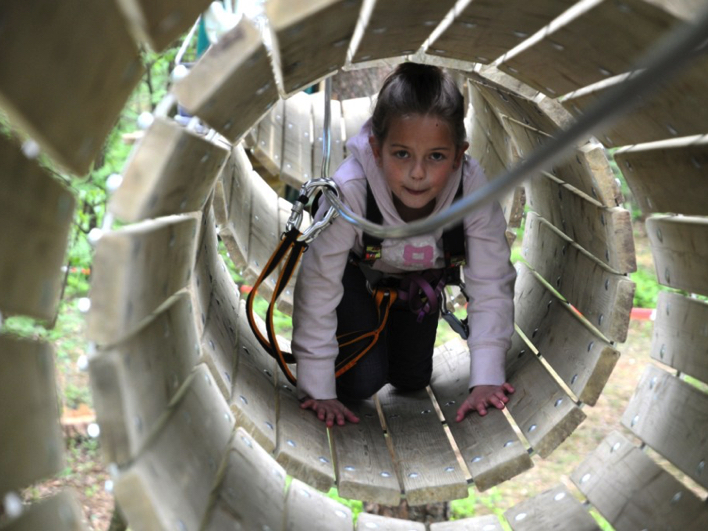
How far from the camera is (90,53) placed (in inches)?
57.2

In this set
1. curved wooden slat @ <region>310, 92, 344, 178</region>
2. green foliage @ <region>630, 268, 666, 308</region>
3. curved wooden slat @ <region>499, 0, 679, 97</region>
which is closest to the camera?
curved wooden slat @ <region>499, 0, 679, 97</region>

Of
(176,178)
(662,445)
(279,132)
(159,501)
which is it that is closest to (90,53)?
(176,178)

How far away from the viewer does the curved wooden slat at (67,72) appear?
1.34 meters

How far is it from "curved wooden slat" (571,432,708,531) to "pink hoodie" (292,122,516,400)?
0.45 m

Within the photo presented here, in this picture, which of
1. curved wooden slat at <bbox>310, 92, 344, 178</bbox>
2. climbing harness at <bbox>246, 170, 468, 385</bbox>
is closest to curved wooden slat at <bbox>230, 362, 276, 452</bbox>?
climbing harness at <bbox>246, 170, 468, 385</bbox>

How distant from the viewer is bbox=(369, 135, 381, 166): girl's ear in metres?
3.02

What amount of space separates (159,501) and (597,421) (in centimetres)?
440

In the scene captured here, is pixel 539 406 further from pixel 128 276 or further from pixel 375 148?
pixel 128 276

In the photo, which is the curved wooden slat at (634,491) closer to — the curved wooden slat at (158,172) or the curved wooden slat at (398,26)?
the curved wooden slat at (398,26)

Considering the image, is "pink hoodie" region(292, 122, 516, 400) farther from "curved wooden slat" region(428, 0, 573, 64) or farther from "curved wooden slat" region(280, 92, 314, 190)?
"curved wooden slat" region(280, 92, 314, 190)

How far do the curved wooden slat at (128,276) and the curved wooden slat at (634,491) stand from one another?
63.7 inches

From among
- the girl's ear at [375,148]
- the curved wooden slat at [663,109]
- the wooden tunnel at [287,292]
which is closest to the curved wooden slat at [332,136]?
the wooden tunnel at [287,292]

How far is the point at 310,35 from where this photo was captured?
1822mm

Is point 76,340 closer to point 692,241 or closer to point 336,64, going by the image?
point 336,64
